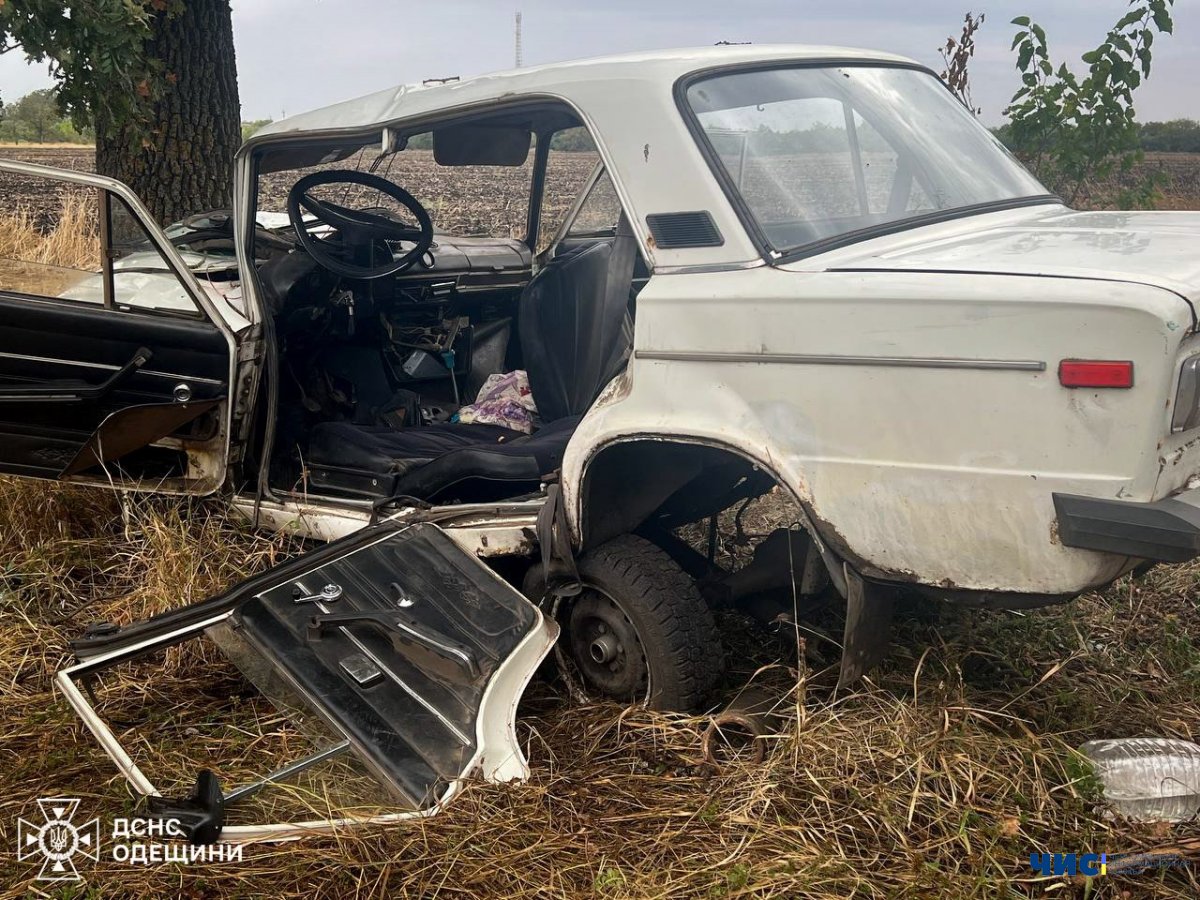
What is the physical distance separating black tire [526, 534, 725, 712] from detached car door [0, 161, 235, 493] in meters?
1.62

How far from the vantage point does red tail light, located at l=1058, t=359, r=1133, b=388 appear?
2.09 m

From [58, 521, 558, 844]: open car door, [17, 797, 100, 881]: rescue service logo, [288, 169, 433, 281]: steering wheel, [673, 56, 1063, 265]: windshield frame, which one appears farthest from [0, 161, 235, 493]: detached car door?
[673, 56, 1063, 265]: windshield frame

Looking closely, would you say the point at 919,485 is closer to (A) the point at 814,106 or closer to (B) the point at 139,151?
(A) the point at 814,106

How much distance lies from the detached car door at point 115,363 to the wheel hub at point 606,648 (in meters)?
1.51

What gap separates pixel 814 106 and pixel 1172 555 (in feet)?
5.37

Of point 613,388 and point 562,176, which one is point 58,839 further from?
Result: point 562,176

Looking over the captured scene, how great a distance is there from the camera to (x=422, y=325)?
477 cm

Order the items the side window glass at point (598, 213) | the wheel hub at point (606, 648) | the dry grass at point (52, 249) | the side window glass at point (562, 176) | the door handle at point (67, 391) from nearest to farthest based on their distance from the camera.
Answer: the wheel hub at point (606, 648) < the door handle at point (67, 391) < the dry grass at point (52, 249) < the side window glass at point (562, 176) < the side window glass at point (598, 213)

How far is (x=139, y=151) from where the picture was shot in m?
5.84

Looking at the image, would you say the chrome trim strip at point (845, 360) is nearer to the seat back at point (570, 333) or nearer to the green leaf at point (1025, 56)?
the seat back at point (570, 333)

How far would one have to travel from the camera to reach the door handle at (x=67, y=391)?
11.8ft

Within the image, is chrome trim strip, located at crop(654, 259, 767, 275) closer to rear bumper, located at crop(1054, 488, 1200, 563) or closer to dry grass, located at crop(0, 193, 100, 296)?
rear bumper, located at crop(1054, 488, 1200, 563)

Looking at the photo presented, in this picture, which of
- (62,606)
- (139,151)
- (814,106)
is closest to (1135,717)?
(814,106)

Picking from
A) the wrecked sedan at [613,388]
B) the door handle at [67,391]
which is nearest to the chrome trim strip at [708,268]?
the wrecked sedan at [613,388]
